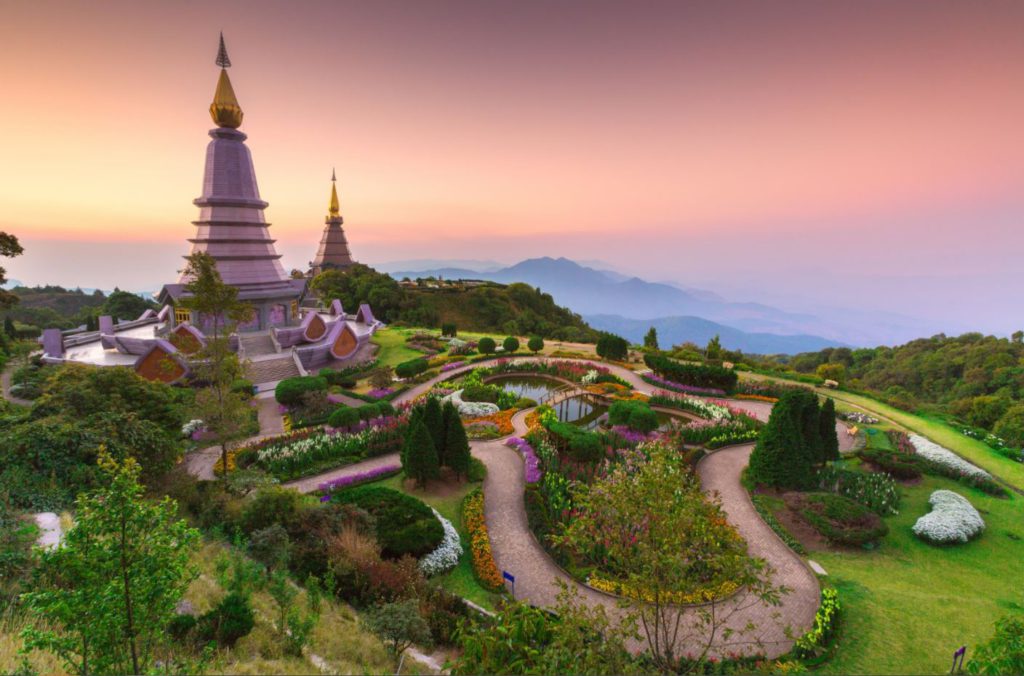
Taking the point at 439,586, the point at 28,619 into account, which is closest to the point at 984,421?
the point at 439,586

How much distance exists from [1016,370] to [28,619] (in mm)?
53623

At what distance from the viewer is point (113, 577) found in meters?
4.82

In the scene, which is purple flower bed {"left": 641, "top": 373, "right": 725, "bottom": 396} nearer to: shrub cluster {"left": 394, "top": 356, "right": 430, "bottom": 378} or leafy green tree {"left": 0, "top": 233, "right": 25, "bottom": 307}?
shrub cluster {"left": 394, "top": 356, "right": 430, "bottom": 378}

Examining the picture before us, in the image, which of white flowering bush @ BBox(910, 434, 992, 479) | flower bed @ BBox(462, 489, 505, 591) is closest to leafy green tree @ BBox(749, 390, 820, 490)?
white flowering bush @ BBox(910, 434, 992, 479)

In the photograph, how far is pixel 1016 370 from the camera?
3438cm

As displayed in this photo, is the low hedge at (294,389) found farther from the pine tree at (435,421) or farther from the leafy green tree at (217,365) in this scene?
the pine tree at (435,421)

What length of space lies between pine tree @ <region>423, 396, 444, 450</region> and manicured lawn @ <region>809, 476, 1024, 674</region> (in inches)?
451

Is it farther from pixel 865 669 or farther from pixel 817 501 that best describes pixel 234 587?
pixel 817 501

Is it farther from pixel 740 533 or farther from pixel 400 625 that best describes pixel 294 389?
pixel 740 533

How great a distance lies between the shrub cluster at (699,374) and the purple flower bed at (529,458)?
43.0 ft

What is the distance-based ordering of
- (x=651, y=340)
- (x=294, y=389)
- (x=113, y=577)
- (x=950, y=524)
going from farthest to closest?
1. (x=651, y=340)
2. (x=294, y=389)
3. (x=950, y=524)
4. (x=113, y=577)

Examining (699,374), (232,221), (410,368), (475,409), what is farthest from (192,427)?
(699,374)

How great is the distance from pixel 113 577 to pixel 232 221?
101ft

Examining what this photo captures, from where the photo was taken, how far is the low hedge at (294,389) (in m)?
22.1
